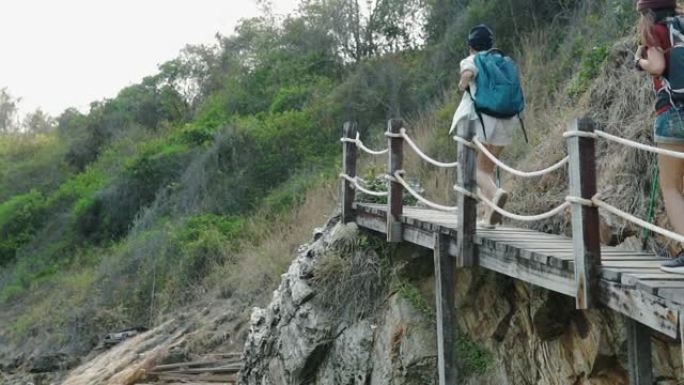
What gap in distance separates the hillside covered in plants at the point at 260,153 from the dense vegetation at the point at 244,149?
0.21 ft

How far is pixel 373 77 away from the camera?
23.2 meters

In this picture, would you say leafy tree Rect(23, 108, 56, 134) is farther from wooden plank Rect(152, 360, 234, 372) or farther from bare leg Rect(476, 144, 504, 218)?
bare leg Rect(476, 144, 504, 218)

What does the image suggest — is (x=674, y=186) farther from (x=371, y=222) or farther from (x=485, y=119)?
(x=371, y=222)

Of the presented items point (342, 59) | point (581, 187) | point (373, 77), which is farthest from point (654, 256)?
point (342, 59)

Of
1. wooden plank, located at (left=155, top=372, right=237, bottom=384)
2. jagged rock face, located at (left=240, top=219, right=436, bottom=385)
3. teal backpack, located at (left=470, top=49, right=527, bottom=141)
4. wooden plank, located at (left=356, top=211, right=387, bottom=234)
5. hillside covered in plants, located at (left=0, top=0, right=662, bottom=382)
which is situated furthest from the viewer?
wooden plank, located at (left=155, top=372, right=237, bottom=384)

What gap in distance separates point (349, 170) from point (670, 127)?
20.2 ft

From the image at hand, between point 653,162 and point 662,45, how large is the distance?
2.49 m

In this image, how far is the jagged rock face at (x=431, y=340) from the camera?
251 inches

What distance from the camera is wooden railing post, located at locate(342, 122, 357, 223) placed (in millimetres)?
10844

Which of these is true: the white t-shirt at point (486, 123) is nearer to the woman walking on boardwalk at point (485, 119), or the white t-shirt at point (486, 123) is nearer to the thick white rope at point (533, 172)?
the woman walking on boardwalk at point (485, 119)

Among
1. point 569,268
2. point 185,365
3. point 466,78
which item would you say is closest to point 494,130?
point 466,78

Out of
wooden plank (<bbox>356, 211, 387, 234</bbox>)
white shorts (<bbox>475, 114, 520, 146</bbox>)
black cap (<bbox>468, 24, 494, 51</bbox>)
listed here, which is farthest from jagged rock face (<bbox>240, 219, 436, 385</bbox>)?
black cap (<bbox>468, 24, 494, 51</bbox>)

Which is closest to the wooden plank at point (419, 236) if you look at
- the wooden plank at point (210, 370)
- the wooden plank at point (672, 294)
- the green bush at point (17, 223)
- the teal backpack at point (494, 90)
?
the teal backpack at point (494, 90)

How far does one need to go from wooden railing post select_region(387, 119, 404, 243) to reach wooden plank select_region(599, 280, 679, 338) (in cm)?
405
